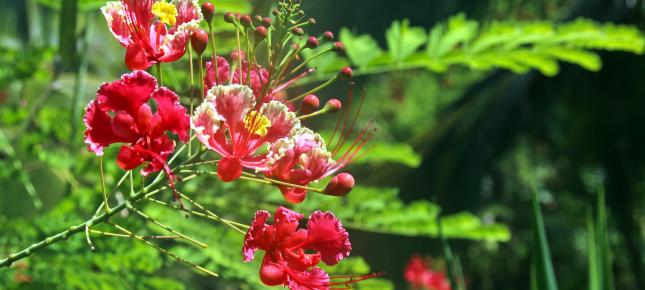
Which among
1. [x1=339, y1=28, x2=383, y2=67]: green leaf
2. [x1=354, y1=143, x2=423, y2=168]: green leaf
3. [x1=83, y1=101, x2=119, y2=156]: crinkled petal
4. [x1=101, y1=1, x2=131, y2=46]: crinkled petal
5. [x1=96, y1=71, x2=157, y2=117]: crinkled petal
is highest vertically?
[x1=339, y1=28, x2=383, y2=67]: green leaf

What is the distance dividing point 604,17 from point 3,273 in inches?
182

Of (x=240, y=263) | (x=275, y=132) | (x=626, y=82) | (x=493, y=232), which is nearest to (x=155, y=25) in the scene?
(x=275, y=132)

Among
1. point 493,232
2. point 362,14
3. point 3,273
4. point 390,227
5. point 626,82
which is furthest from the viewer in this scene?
point 626,82

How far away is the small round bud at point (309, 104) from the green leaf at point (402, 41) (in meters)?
1.08

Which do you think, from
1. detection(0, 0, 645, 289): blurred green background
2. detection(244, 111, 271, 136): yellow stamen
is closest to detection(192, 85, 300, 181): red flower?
detection(244, 111, 271, 136): yellow stamen

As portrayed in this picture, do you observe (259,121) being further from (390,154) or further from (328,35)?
(390,154)

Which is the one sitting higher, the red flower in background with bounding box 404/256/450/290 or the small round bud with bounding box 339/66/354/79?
the small round bud with bounding box 339/66/354/79

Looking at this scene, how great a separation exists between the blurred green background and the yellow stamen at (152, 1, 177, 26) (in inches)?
16.0

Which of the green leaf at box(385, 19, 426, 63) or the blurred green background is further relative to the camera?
the green leaf at box(385, 19, 426, 63)

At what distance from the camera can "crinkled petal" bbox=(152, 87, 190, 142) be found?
1.03m

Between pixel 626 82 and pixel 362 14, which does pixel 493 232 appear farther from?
pixel 626 82

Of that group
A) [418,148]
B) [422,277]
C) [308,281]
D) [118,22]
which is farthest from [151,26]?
[422,277]

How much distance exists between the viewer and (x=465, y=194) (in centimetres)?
450

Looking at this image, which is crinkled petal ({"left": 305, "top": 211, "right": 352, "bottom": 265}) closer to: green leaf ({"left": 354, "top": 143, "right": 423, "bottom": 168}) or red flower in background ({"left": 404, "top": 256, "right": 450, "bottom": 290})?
green leaf ({"left": 354, "top": 143, "right": 423, "bottom": 168})
